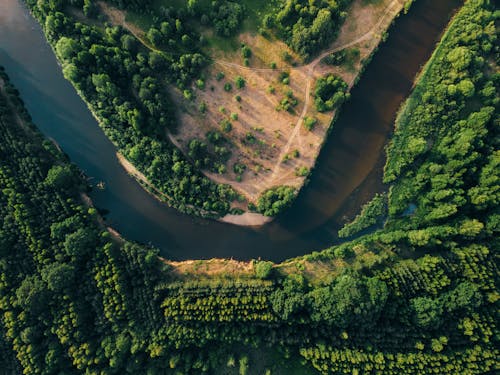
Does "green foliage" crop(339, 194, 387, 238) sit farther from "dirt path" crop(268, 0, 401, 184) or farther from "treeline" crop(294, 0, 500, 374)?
"dirt path" crop(268, 0, 401, 184)

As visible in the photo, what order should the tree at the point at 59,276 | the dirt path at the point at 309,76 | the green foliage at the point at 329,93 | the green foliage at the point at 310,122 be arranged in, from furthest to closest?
the dirt path at the point at 309,76, the green foliage at the point at 310,122, the green foliage at the point at 329,93, the tree at the point at 59,276

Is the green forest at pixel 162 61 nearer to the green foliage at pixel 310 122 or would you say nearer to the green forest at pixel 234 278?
the green forest at pixel 234 278

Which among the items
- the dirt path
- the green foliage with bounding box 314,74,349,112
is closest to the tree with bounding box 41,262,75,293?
the dirt path

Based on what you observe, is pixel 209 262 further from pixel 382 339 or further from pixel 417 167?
pixel 417 167

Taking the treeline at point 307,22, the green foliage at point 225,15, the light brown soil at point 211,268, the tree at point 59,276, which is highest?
the treeline at point 307,22

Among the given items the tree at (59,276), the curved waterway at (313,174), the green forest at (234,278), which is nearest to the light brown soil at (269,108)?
the curved waterway at (313,174)

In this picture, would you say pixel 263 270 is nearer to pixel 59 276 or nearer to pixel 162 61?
pixel 59 276
